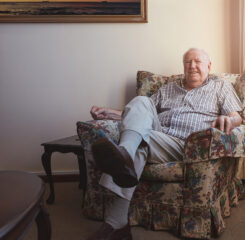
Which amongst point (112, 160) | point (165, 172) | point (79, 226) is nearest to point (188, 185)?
point (165, 172)

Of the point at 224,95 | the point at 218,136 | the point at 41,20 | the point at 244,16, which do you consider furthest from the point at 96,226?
the point at 244,16

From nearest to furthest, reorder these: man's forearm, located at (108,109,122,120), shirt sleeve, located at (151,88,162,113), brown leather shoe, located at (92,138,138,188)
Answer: brown leather shoe, located at (92,138,138,188) < man's forearm, located at (108,109,122,120) < shirt sleeve, located at (151,88,162,113)

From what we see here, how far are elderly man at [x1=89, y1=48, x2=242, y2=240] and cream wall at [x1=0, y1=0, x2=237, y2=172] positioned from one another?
1.54 feet

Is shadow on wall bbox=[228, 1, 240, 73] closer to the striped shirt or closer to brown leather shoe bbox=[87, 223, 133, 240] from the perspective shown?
the striped shirt

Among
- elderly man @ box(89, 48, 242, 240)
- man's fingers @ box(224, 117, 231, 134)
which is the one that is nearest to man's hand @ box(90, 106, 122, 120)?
elderly man @ box(89, 48, 242, 240)

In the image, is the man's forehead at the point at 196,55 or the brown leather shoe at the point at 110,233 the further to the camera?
the man's forehead at the point at 196,55

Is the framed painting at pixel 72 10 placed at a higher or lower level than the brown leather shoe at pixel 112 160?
higher

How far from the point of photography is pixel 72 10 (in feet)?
7.59

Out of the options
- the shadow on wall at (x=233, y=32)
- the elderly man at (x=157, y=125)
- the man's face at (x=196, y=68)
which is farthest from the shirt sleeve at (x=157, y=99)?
the shadow on wall at (x=233, y=32)

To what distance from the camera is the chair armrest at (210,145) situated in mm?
1289

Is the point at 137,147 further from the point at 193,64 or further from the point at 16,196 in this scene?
the point at 193,64

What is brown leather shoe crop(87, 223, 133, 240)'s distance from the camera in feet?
4.11

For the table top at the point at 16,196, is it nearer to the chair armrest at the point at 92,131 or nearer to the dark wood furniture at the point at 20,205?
the dark wood furniture at the point at 20,205

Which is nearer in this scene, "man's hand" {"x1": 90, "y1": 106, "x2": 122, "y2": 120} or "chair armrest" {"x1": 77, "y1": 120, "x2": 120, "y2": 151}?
"chair armrest" {"x1": 77, "y1": 120, "x2": 120, "y2": 151}
